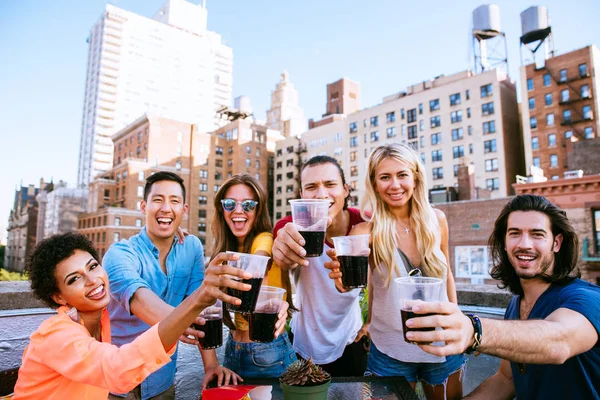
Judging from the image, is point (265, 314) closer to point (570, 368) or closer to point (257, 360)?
point (257, 360)

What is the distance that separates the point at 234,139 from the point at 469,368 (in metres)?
70.2

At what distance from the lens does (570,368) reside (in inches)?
84.0

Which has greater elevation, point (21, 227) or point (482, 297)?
point (21, 227)

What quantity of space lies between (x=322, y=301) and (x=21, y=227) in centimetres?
11001

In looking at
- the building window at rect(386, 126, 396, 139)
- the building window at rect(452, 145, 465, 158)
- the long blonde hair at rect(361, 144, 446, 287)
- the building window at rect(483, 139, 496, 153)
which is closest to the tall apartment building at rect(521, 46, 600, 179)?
the building window at rect(483, 139, 496, 153)

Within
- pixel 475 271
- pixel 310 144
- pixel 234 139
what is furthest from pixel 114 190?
pixel 475 271

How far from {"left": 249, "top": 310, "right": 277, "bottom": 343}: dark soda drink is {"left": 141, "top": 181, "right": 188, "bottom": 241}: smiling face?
1334 millimetres

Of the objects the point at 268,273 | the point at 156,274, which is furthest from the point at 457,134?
the point at 156,274

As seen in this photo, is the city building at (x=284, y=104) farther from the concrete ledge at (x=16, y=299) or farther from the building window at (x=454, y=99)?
the concrete ledge at (x=16, y=299)

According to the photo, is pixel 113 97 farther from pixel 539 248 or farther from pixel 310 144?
pixel 539 248

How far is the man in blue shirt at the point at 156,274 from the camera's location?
2.57 m

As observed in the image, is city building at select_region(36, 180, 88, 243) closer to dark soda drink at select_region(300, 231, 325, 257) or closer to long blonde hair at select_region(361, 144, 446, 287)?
long blonde hair at select_region(361, 144, 446, 287)

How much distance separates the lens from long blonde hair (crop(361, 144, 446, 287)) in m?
2.93

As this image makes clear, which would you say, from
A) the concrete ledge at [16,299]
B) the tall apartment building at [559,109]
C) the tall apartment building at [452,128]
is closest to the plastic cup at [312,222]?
the concrete ledge at [16,299]
